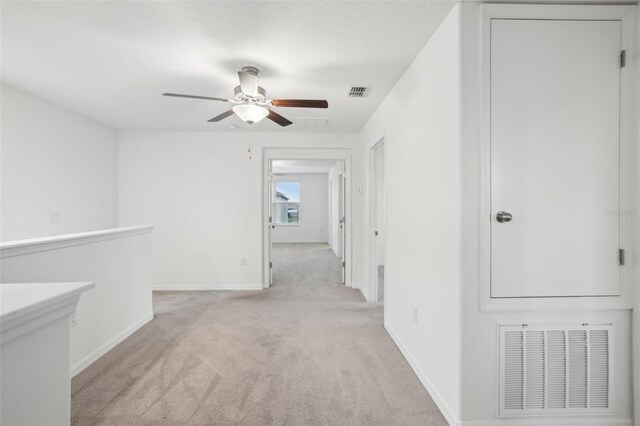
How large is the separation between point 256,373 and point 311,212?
822 cm

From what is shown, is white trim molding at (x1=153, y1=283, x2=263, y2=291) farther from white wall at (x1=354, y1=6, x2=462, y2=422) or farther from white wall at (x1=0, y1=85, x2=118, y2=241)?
white wall at (x1=354, y1=6, x2=462, y2=422)

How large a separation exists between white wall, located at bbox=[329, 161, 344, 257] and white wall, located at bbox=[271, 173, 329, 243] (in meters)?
0.67

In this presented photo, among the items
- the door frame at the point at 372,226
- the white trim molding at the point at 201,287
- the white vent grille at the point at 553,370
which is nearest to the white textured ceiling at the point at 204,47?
the door frame at the point at 372,226

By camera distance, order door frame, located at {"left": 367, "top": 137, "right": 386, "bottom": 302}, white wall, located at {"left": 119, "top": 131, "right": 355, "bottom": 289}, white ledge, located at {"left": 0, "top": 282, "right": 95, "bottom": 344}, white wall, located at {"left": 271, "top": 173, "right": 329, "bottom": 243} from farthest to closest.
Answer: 1. white wall, located at {"left": 271, "top": 173, "right": 329, "bottom": 243}
2. white wall, located at {"left": 119, "top": 131, "right": 355, "bottom": 289}
3. door frame, located at {"left": 367, "top": 137, "right": 386, "bottom": 302}
4. white ledge, located at {"left": 0, "top": 282, "right": 95, "bottom": 344}

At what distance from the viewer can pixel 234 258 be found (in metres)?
4.59

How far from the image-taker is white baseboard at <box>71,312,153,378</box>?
2.24m

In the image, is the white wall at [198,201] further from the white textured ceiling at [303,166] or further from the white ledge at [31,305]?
the white ledge at [31,305]

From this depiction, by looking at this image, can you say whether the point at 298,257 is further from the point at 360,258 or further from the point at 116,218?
the point at 116,218

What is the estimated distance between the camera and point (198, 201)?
4566mm

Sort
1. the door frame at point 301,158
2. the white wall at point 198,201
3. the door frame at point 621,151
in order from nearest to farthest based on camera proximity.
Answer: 1. the door frame at point 621,151
2. the white wall at point 198,201
3. the door frame at point 301,158

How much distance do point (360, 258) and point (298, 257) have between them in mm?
3027

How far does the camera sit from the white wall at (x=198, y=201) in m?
4.52

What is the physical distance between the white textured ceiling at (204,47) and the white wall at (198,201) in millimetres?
1196

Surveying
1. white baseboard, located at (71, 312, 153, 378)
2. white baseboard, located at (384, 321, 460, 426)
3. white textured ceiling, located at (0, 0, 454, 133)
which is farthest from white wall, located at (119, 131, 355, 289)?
white baseboard, located at (384, 321, 460, 426)
